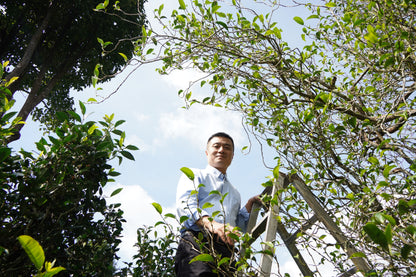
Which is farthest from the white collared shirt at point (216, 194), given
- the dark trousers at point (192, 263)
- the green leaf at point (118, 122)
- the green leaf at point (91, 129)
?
the green leaf at point (91, 129)

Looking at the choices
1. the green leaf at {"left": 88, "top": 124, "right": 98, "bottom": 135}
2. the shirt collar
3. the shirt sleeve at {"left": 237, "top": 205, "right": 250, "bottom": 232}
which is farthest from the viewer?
the shirt collar

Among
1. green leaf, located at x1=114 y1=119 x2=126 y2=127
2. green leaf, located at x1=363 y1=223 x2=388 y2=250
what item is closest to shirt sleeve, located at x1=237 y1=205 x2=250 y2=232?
green leaf, located at x1=114 y1=119 x2=126 y2=127

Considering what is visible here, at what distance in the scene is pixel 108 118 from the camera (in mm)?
2256

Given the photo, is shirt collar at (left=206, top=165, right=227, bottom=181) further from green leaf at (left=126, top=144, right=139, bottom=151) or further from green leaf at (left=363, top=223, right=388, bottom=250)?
green leaf at (left=363, top=223, right=388, bottom=250)

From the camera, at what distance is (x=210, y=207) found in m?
2.22

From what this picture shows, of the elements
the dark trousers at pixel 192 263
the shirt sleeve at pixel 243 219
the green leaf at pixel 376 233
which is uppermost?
the shirt sleeve at pixel 243 219

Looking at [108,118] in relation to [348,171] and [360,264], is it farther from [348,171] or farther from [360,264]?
[348,171]

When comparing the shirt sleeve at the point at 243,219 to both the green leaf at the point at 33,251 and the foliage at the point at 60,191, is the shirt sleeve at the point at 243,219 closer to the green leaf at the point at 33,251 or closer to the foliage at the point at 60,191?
the foliage at the point at 60,191

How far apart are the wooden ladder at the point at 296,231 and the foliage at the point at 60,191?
104 cm

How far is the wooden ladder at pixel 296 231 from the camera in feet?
5.89

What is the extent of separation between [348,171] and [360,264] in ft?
3.56

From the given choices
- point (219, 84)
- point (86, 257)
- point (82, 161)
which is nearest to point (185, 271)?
point (86, 257)

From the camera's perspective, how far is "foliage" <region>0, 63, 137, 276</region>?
190cm

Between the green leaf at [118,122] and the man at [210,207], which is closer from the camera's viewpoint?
the man at [210,207]
